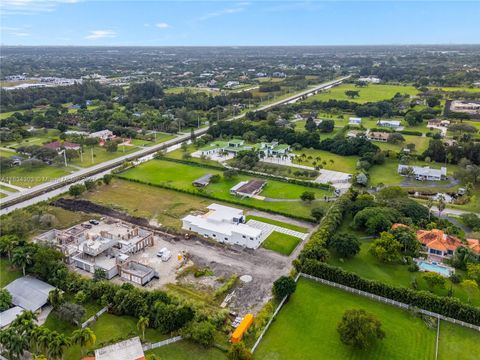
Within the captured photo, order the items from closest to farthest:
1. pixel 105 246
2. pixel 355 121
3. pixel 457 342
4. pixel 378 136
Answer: pixel 457 342
pixel 105 246
pixel 378 136
pixel 355 121

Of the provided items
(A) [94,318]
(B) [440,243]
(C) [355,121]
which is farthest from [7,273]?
(C) [355,121]

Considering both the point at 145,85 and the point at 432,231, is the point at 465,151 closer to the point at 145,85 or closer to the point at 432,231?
the point at 432,231

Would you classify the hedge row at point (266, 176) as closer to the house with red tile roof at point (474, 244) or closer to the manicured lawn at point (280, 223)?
the manicured lawn at point (280, 223)

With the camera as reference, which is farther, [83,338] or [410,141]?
[410,141]

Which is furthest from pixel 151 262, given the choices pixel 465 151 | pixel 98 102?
pixel 98 102

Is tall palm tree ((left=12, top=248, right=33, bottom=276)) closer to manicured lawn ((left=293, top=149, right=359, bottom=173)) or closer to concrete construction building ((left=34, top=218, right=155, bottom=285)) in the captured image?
concrete construction building ((left=34, top=218, right=155, bottom=285))

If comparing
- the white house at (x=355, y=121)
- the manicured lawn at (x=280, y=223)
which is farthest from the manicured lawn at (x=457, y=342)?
the white house at (x=355, y=121)

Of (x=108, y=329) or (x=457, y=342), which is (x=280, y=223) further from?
(x=108, y=329)
